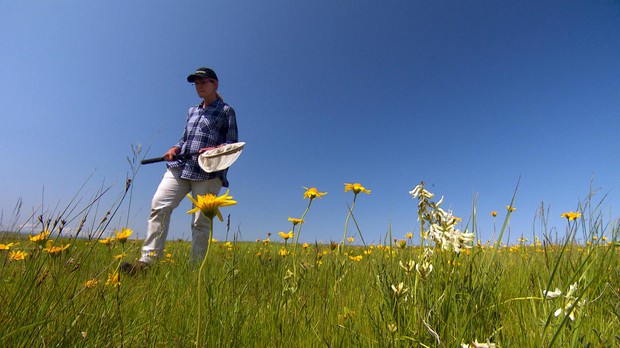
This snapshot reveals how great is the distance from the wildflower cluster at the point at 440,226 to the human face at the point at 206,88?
14.4 ft

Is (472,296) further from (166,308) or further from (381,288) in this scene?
(166,308)

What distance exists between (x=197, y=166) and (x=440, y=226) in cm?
392

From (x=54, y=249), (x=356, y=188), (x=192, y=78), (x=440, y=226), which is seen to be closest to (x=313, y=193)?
(x=356, y=188)

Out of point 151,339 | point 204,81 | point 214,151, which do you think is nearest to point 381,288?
point 151,339

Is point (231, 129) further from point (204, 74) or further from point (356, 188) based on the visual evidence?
point (356, 188)

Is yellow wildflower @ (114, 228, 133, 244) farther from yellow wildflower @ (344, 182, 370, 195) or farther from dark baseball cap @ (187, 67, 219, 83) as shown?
dark baseball cap @ (187, 67, 219, 83)

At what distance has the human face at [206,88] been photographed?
5.05 metres

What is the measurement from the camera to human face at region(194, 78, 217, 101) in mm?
5055

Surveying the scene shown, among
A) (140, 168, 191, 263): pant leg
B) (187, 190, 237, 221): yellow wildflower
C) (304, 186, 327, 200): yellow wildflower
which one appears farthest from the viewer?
(140, 168, 191, 263): pant leg

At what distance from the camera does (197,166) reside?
15.1 ft

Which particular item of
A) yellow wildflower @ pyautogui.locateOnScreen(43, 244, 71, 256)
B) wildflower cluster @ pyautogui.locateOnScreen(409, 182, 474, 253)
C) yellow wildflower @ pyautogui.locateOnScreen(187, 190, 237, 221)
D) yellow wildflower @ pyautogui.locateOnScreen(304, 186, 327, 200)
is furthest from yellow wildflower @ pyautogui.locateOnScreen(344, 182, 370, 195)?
yellow wildflower @ pyautogui.locateOnScreen(43, 244, 71, 256)

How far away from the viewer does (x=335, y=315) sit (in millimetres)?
1679

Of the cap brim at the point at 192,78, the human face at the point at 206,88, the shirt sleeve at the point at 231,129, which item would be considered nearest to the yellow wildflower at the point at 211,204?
the shirt sleeve at the point at 231,129

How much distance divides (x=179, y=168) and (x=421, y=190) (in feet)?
13.4
